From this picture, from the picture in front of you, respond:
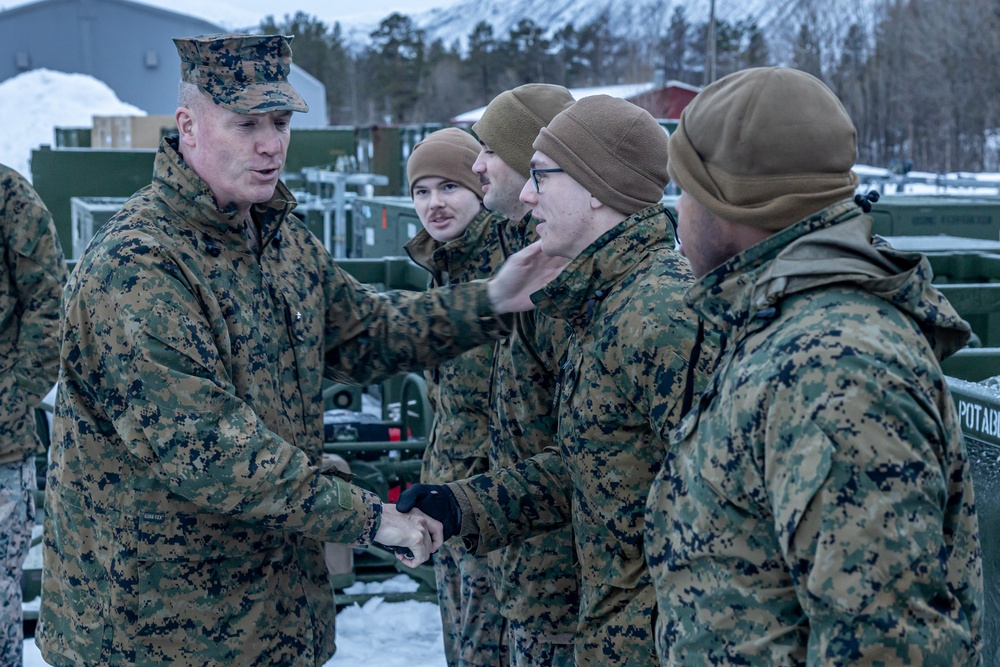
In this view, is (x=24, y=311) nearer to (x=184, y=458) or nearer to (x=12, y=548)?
(x=12, y=548)

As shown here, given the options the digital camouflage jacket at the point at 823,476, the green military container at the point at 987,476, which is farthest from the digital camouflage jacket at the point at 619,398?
the green military container at the point at 987,476

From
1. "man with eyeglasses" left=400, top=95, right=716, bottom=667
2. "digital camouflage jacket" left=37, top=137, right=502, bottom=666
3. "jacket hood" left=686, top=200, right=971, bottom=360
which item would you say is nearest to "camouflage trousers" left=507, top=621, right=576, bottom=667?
"man with eyeglasses" left=400, top=95, right=716, bottom=667

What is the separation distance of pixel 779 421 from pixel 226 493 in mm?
1326

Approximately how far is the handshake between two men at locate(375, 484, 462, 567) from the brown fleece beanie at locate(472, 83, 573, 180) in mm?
1078

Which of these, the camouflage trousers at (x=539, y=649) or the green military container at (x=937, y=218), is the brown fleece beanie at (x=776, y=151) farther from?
the green military container at (x=937, y=218)

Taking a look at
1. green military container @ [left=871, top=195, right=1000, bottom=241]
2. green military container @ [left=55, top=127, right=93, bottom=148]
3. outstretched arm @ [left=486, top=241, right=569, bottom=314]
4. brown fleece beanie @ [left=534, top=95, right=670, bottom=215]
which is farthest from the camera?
green military container @ [left=55, top=127, right=93, bottom=148]

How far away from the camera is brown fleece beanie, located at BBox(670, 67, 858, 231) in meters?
1.64

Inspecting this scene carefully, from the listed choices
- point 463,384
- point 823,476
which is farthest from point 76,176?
point 823,476

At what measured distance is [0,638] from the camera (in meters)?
3.74

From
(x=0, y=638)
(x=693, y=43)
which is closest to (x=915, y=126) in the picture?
(x=693, y=43)

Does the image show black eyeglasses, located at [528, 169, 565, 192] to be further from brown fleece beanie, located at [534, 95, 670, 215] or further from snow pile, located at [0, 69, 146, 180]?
snow pile, located at [0, 69, 146, 180]

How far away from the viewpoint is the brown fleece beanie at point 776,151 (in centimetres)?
164

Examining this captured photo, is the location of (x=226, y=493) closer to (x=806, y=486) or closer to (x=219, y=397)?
(x=219, y=397)

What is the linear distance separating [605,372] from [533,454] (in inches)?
20.7
